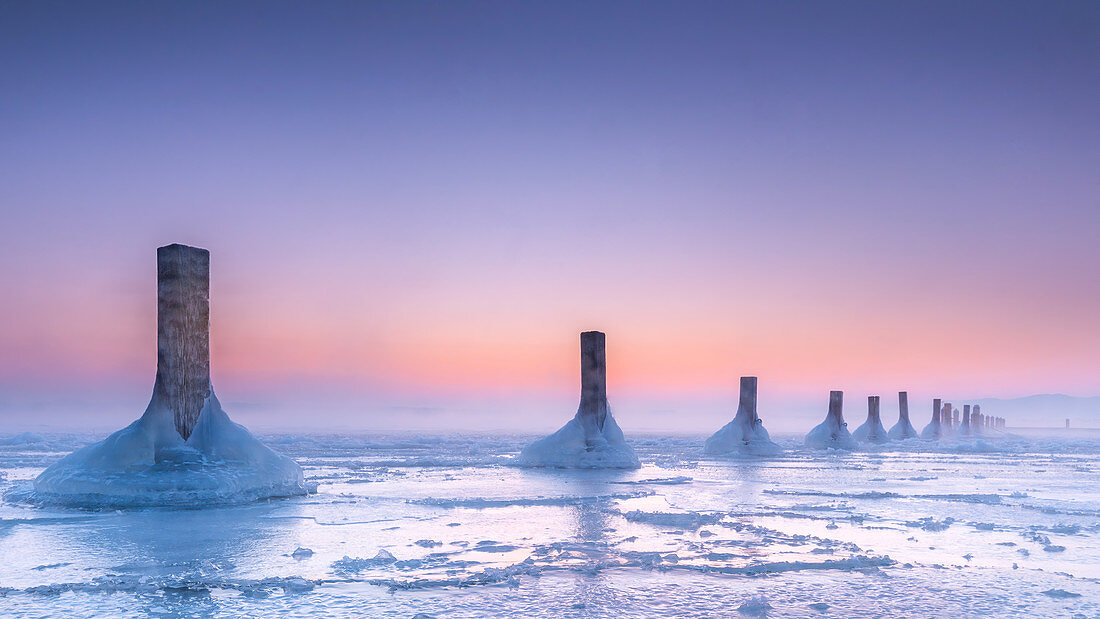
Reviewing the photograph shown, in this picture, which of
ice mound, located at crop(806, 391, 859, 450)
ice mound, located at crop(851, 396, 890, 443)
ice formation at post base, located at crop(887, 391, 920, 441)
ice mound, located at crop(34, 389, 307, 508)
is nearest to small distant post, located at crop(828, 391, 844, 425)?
ice mound, located at crop(806, 391, 859, 450)

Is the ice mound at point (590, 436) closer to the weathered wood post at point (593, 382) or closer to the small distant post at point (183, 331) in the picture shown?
the weathered wood post at point (593, 382)

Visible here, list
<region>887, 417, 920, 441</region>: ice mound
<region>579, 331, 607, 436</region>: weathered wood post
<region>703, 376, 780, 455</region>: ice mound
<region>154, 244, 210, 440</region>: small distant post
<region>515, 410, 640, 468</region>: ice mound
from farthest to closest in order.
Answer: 1. <region>887, 417, 920, 441</region>: ice mound
2. <region>703, 376, 780, 455</region>: ice mound
3. <region>579, 331, 607, 436</region>: weathered wood post
4. <region>515, 410, 640, 468</region>: ice mound
5. <region>154, 244, 210, 440</region>: small distant post

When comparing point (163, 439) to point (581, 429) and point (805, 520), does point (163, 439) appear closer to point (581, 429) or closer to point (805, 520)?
point (805, 520)

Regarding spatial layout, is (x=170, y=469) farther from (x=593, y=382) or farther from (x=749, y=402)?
(x=749, y=402)

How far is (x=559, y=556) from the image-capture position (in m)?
4.80

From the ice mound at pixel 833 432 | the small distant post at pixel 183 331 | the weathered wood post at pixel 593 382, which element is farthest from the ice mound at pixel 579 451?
the ice mound at pixel 833 432

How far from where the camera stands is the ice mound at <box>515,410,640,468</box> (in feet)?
47.9

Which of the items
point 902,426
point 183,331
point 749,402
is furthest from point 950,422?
point 183,331

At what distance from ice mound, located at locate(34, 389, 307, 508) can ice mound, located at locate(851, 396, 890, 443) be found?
32.7 metres

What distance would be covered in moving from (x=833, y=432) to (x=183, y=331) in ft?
89.6

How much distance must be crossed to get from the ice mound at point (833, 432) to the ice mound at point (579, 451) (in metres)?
17.8

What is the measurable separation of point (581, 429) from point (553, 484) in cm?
464

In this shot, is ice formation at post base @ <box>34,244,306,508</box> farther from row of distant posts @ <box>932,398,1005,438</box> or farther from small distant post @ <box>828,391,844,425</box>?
row of distant posts @ <box>932,398,1005,438</box>

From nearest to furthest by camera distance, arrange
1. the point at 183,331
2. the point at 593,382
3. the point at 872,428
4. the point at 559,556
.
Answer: the point at 559,556, the point at 183,331, the point at 593,382, the point at 872,428
